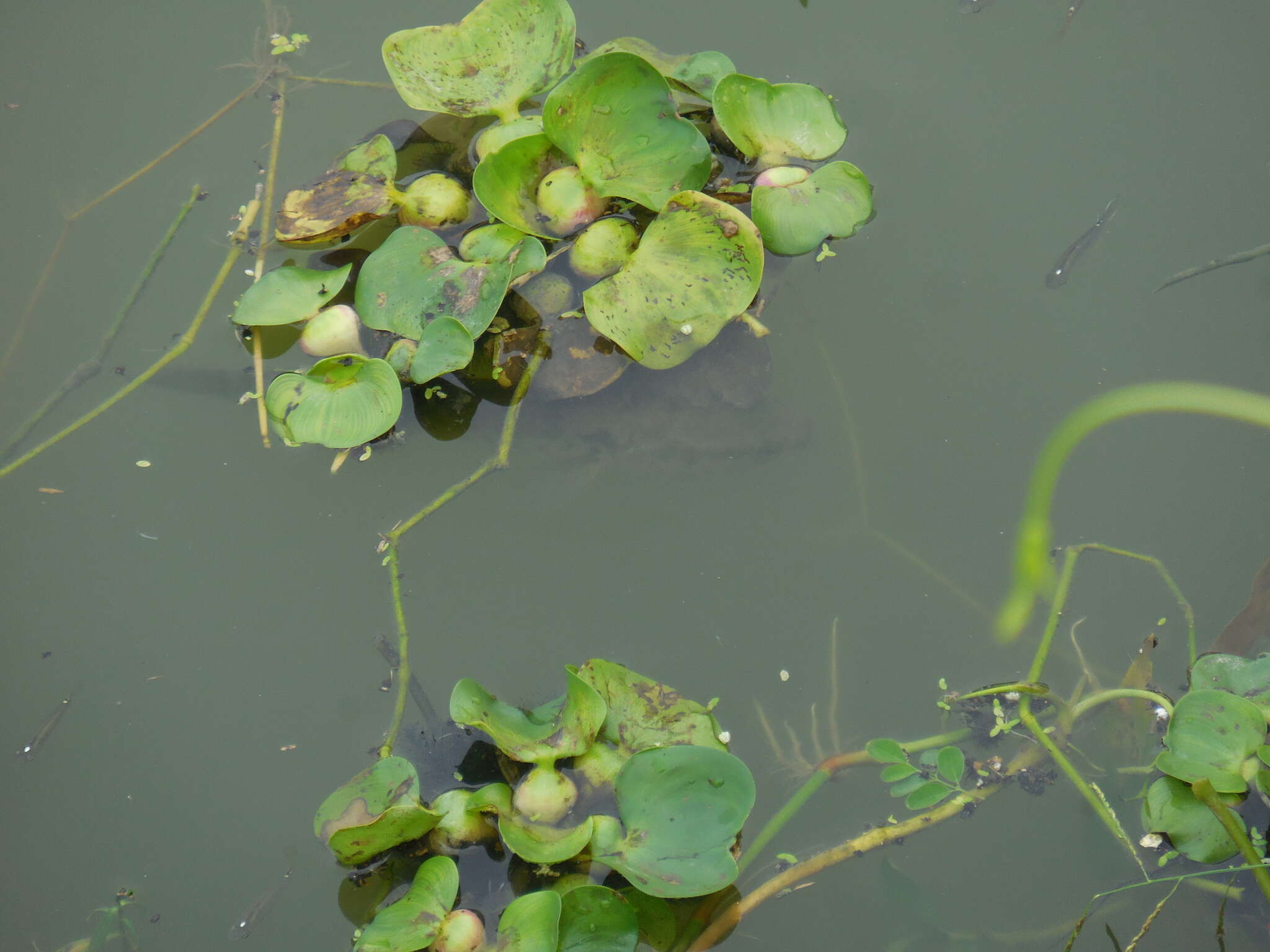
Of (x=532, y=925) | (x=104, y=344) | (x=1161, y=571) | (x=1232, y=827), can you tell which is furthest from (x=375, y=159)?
(x=1232, y=827)

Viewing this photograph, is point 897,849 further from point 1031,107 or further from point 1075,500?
point 1031,107

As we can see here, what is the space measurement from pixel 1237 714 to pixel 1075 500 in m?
0.55

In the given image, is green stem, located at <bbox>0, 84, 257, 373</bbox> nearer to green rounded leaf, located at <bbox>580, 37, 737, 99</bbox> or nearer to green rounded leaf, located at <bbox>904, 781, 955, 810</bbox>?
green rounded leaf, located at <bbox>580, 37, 737, 99</bbox>

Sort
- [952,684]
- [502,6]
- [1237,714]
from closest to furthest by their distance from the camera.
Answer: [1237,714] → [952,684] → [502,6]

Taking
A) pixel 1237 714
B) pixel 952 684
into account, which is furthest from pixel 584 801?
pixel 1237 714

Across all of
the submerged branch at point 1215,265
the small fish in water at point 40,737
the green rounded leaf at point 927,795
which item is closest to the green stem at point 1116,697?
the green rounded leaf at point 927,795

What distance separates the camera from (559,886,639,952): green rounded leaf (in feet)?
4.95

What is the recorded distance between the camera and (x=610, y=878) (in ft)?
5.49

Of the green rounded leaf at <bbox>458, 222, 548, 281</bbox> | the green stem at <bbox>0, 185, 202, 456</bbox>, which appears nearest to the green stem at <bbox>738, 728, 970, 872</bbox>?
the green rounded leaf at <bbox>458, 222, 548, 281</bbox>

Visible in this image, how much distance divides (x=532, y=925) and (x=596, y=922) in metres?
0.12

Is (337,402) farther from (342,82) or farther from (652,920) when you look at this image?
(652,920)

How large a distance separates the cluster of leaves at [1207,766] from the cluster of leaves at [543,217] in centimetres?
116

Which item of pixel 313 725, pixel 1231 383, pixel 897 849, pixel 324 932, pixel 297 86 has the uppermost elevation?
pixel 1231 383

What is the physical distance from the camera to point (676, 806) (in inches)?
61.4
